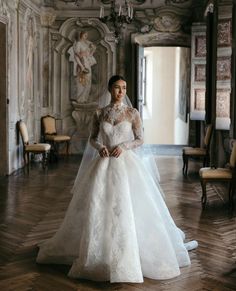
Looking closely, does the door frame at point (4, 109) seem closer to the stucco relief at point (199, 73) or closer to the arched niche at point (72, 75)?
the arched niche at point (72, 75)

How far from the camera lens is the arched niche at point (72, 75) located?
1075cm

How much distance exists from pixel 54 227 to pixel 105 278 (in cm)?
157

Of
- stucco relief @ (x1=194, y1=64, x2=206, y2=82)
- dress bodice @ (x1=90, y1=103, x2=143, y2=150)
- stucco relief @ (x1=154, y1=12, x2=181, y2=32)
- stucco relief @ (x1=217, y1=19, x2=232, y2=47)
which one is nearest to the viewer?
dress bodice @ (x1=90, y1=103, x2=143, y2=150)

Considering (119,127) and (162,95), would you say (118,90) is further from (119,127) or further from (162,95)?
(162,95)

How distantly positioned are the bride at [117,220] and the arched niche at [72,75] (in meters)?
7.14

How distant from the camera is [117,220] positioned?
11.1 ft

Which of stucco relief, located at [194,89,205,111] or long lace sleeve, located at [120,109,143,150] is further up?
stucco relief, located at [194,89,205,111]

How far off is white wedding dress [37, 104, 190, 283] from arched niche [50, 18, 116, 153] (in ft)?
23.5

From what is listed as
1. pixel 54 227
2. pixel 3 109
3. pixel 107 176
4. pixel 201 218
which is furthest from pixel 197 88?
pixel 107 176

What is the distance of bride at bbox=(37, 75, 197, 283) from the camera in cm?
333

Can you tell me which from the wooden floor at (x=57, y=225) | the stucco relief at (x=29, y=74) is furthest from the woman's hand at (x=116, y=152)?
the stucco relief at (x=29, y=74)

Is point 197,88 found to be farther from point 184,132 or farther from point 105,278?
point 105,278

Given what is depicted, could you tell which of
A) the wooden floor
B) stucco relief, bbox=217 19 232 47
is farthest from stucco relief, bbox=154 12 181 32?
the wooden floor

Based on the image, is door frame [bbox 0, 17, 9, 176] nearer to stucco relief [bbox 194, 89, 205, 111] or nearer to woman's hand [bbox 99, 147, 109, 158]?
stucco relief [bbox 194, 89, 205, 111]
